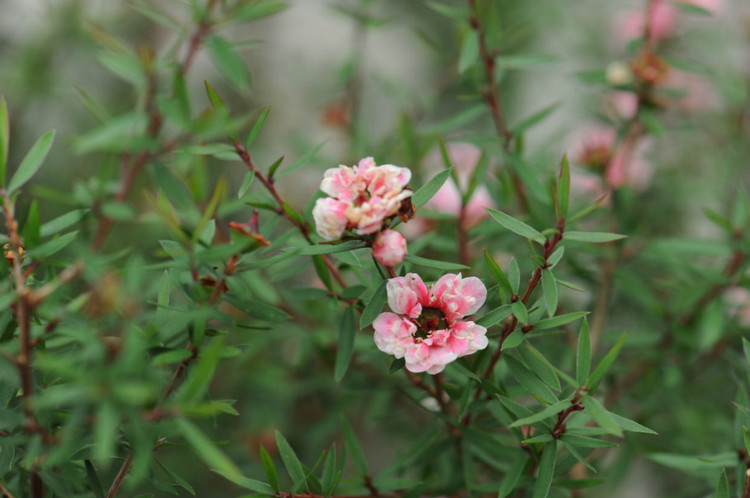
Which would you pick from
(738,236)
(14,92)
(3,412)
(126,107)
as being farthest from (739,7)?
(3,412)

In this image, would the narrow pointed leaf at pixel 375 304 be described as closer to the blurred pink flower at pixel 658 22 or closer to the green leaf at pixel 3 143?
the green leaf at pixel 3 143

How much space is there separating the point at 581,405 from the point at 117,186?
1.46 ft

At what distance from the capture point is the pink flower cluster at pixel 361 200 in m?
0.34

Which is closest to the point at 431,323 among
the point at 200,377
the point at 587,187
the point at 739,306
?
the point at 200,377

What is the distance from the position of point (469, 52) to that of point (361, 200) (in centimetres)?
22

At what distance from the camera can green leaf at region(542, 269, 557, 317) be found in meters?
0.36

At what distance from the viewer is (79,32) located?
2.88 ft

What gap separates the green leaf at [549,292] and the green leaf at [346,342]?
0.42 ft

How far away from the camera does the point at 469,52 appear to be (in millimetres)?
521

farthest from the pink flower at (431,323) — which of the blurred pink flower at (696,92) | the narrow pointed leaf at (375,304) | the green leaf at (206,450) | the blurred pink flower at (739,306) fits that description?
the blurred pink flower at (696,92)

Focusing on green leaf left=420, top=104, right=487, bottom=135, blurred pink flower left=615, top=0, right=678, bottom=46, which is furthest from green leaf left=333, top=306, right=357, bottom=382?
blurred pink flower left=615, top=0, right=678, bottom=46

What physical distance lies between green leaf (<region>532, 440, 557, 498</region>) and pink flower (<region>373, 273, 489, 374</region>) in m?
0.08

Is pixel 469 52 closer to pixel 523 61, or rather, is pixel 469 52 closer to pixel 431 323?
pixel 523 61

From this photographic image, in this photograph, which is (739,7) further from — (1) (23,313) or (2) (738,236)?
(1) (23,313)
